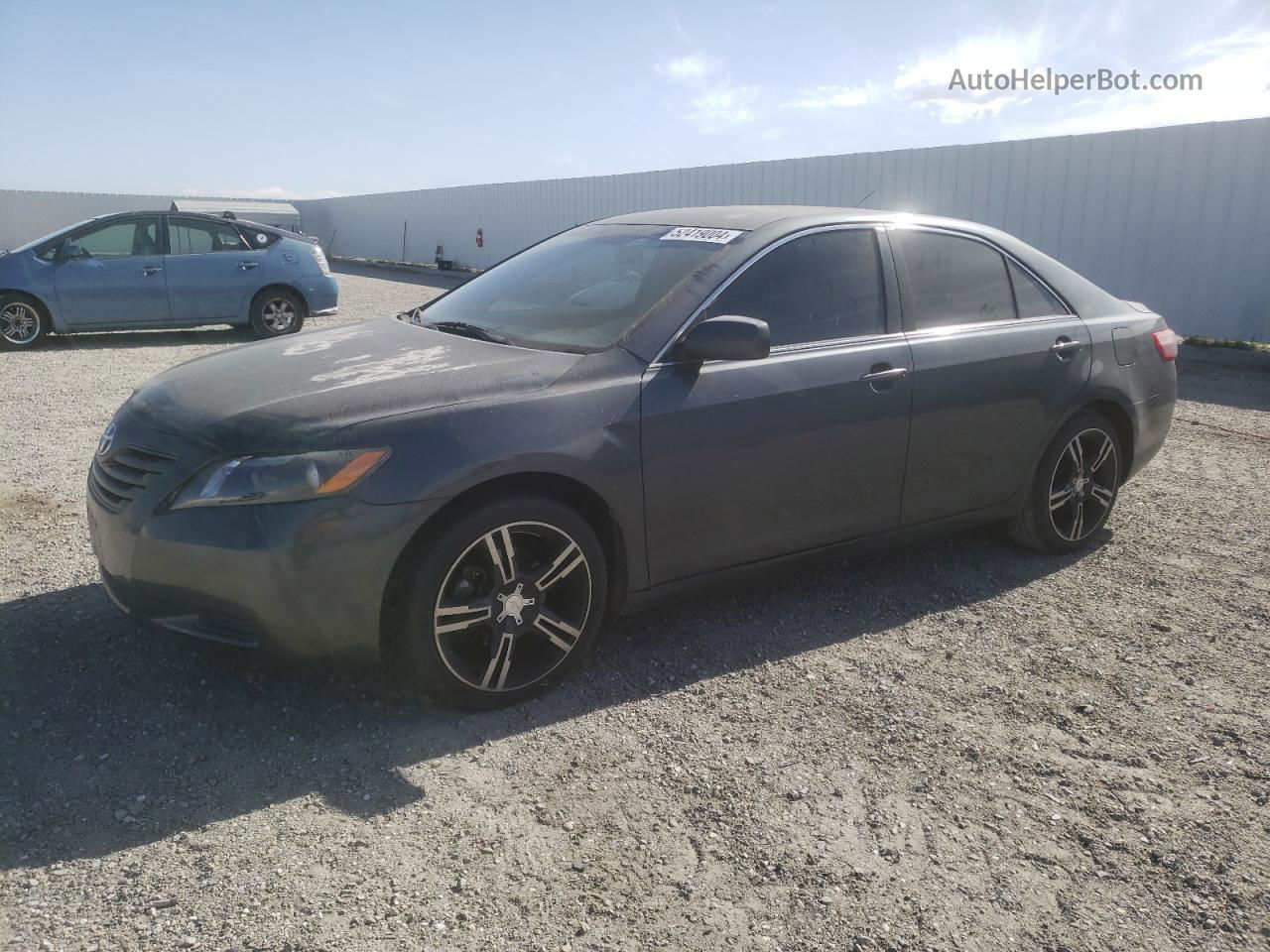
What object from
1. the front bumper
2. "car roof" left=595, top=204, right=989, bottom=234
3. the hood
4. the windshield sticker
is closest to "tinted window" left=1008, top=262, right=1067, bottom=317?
"car roof" left=595, top=204, right=989, bottom=234

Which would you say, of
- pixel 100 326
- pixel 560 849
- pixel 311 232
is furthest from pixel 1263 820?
pixel 311 232

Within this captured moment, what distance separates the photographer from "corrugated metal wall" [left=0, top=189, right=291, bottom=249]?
38.1m

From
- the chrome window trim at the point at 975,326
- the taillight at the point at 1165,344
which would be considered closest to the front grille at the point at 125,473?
the chrome window trim at the point at 975,326

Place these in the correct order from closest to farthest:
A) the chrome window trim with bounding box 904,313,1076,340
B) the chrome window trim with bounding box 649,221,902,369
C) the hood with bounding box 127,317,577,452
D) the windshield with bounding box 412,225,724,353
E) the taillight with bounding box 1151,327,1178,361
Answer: the hood with bounding box 127,317,577,452 < the chrome window trim with bounding box 649,221,902,369 < the windshield with bounding box 412,225,724,353 < the chrome window trim with bounding box 904,313,1076,340 < the taillight with bounding box 1151,327,1178,361

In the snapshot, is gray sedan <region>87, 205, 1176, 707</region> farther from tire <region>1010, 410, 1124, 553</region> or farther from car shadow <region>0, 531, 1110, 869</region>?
car shadow <region>0, 531, 1110, 869</region>

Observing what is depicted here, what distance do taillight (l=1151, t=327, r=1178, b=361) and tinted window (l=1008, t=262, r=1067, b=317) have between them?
2.28 ft

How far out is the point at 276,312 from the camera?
503 inches

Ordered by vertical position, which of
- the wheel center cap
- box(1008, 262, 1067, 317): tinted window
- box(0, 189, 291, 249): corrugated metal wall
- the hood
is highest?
box(0, 189, 291, 249): corrugated metal wall

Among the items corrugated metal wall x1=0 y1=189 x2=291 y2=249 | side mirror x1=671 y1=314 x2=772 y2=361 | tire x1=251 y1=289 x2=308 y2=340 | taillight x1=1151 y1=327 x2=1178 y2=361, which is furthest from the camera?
corrugated metal wall x1=0 y1=189 x2=291 y2=249

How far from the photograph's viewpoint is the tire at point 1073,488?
15.5ft

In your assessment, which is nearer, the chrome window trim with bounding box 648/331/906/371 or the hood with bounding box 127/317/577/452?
the hood with bounding box 127/317/577/452

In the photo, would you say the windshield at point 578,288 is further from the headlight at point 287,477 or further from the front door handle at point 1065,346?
the front door handle at point 1065,346

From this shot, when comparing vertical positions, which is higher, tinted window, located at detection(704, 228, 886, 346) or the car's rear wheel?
tinted window, located at detection(704, 228, 886, 346)

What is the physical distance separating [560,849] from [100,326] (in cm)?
1143
